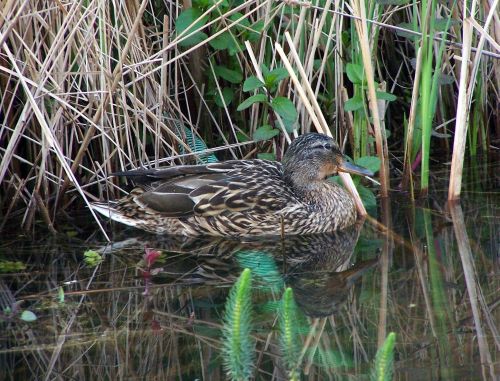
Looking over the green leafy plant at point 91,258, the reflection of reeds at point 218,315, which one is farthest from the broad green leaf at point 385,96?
the green leafy plant at point 91,258

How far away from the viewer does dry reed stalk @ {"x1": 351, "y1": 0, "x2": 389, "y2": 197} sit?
6184mm

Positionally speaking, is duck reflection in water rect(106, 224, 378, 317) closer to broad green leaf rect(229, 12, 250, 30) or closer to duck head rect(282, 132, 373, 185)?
duck head rect(282, 132, 373, 185)

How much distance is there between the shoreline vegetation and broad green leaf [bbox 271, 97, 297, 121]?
0.01 meters

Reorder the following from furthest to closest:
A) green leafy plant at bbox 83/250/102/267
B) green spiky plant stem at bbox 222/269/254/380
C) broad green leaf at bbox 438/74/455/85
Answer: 1. broad green leaf at bbox 438/74/455/85
2. green leafy plant at bbox 83/250/102/267
3. green spiky plant stem at bbox 222/269/254/380

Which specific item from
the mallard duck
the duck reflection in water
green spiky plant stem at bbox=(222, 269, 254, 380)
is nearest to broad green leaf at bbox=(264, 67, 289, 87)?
the mallard duck

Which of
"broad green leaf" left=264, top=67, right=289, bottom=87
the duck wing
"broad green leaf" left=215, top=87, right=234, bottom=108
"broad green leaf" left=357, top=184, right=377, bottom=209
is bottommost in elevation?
"broad green leaf" left=357, top=184, right=377, bottom=209

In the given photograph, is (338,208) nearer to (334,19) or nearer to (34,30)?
(334,19)

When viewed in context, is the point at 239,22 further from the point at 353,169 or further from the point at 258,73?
the point at 353,169

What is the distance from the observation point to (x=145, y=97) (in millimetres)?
6578

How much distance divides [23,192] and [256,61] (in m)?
1.88

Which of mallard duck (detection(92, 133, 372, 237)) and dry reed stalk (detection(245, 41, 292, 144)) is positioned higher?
dry reed stalk (detection(245, 41, 292, 144))

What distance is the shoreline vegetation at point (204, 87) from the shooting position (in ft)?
19.9

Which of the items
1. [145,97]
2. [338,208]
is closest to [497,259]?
[338,208]

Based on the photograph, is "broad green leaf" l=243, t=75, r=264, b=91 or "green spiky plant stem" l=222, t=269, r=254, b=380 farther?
"broad green leaf" l=243, t=75, r=264, b=91
